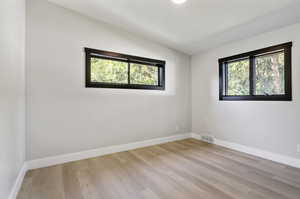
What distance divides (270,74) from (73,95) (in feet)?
12.2

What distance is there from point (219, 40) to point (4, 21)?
3508mm

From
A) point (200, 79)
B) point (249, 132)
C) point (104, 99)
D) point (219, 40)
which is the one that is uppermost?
point (219, 40)

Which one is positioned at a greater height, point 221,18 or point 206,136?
point 221,18

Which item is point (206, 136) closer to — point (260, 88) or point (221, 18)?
point (260, 88)

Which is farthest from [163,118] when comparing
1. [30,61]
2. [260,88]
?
[30,61]

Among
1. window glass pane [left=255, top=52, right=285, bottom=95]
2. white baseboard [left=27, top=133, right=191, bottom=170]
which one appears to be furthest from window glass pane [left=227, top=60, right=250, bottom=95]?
white baseboard [left=27, top=133, right=191, bottom=170]

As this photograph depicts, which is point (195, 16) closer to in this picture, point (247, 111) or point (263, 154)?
point (247, 111)

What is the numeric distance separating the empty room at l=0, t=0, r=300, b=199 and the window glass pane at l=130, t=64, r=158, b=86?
0.03 metres

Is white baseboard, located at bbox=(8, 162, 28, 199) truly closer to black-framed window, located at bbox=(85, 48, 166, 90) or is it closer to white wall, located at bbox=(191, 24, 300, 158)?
black-framed window, located at bbox=(85, 48, 166, 90)

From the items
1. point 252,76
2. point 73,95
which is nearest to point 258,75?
point 252,76

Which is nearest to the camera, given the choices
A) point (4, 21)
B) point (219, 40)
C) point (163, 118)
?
point (4, 21)

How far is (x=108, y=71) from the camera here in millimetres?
3061

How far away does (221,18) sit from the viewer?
8.03 feet

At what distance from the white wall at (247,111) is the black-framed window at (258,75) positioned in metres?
0.09
